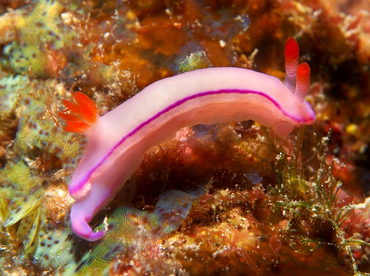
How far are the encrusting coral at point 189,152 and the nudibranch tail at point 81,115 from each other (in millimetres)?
709

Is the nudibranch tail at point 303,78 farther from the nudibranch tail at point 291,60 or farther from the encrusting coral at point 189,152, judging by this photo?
the encrusting coral at point 189,152

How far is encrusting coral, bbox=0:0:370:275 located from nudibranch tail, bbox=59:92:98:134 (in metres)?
0.71

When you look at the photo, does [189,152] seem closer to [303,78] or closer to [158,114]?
[158,114]

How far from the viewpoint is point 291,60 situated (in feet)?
9.06

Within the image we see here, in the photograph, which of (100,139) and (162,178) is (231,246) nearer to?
(162,178)

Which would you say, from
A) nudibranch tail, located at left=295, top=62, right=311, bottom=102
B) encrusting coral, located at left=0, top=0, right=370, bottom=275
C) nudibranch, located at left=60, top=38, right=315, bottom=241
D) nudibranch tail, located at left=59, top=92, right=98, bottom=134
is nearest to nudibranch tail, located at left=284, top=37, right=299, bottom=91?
nudibranch, located at left=60, top=38, right=315, bottom=241

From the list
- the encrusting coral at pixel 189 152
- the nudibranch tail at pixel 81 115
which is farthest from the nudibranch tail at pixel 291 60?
the nudibranch tail at pixel 81 115

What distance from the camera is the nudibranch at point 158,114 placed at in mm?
2414

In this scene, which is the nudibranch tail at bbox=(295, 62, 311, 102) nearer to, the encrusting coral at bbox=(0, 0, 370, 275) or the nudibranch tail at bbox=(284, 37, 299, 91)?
the nudibranch tail at bbox=(284, 37, 299, 91)

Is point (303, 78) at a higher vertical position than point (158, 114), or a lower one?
higher

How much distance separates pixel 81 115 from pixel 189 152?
1168 millimetres

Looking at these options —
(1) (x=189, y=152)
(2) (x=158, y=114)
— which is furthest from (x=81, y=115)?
(1) (x=189, y=152)

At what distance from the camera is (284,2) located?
3340mm

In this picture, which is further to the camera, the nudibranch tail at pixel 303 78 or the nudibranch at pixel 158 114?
the nudibranch tail at pixel 303 78
